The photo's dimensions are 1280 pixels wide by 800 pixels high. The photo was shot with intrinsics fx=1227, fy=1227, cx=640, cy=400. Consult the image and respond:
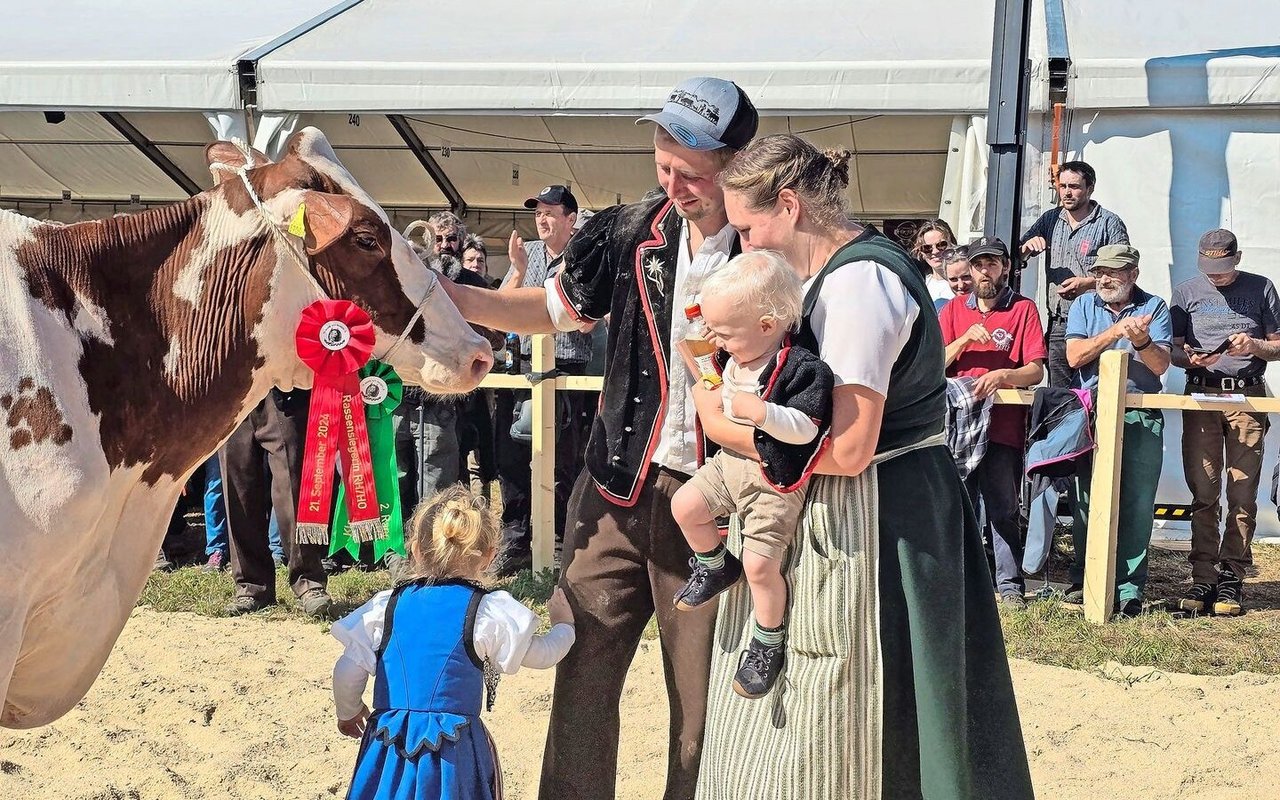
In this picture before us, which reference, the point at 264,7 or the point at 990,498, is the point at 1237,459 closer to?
the point at 990,498

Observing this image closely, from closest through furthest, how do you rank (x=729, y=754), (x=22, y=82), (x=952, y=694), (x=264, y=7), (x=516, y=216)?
(x=952, y=694) → (x=729, y=754) → (x=22, y=82) → (x=264, y=7) → (x=516, y=216)

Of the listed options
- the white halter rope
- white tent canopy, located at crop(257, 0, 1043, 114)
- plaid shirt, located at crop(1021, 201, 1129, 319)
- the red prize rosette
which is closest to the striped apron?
the white halter rope

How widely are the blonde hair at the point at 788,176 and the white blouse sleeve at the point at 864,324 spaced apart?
179mm

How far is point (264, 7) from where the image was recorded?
10.5m

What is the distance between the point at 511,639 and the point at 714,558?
55 centimetres

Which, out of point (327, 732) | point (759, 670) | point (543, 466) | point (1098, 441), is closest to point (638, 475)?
point (759, 670)

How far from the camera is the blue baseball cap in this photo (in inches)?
109

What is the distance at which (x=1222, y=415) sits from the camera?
6531 mm

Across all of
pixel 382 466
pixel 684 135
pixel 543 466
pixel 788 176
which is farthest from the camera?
pixel 543 466

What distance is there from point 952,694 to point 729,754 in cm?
48

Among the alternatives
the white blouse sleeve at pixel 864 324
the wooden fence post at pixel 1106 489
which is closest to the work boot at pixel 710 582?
the white blouse sleeve at pixel 864 324

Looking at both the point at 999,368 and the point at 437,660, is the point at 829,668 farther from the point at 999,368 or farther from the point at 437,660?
the point at 999,368

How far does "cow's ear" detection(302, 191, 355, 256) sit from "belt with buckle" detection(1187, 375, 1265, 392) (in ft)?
18.3

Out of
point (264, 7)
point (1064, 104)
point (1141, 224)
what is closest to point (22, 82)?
point (264, 7)
